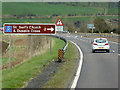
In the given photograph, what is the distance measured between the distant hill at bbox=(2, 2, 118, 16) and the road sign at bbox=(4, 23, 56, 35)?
19.5 m

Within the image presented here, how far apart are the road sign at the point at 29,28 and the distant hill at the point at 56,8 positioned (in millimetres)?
19505

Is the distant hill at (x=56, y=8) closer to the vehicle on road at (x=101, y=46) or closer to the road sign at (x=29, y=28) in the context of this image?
the vehicle on road at (x=101, y=46)

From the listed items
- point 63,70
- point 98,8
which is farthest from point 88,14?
point 63,70

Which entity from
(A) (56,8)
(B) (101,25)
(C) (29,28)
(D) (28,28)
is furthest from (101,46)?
(B) (101,25)

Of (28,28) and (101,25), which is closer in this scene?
(28,28)

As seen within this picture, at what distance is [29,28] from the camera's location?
2242 cm

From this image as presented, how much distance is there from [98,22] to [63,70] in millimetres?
110840

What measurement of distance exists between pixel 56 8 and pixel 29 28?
43.3 meters

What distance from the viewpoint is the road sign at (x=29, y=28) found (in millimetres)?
20828

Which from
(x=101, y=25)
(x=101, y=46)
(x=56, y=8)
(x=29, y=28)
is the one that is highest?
(x=56, y=8)

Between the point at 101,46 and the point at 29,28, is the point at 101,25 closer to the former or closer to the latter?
the point at 101,46

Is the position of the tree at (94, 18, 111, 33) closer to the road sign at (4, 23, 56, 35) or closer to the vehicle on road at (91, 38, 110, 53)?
the vehicle on road at (91, 38, 110, 53)

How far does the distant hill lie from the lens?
149 ft

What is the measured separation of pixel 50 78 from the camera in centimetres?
1325
